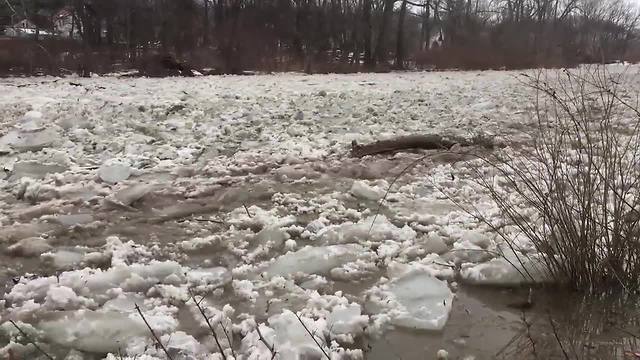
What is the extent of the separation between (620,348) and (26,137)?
20.4ft

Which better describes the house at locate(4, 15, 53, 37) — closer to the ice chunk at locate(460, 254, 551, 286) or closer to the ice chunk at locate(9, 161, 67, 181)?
the ice chunk at locate(9, 161, 67, 181)

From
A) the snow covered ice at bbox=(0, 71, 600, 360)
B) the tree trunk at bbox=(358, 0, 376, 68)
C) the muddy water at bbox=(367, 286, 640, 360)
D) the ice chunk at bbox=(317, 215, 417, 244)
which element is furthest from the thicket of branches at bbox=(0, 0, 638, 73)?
the muddy water at bbox=(367, 286, 640, 360)

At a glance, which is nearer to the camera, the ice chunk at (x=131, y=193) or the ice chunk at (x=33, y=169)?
the ice chunk at (x=131, y=193)

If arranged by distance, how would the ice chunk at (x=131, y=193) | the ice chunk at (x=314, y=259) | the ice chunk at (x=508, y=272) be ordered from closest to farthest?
the ice chunk at (x=508, y=272) < the ice chunk at (x=314, y=259) < the ice chunk at (x=131, y=193)

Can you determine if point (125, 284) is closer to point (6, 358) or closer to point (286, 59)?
point (6, 358)

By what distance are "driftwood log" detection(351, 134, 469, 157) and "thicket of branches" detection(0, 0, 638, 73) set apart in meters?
12.3

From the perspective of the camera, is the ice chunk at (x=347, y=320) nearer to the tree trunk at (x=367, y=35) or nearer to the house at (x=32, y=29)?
the house at (x=32, y=29)

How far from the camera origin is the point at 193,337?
2727 millimetres

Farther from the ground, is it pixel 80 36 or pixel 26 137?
pixel 80 36

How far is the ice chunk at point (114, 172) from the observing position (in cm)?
536

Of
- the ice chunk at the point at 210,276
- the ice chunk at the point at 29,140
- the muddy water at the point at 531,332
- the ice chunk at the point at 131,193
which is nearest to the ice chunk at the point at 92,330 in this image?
the ice chunk at the point at 210,276

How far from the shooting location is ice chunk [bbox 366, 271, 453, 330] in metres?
2.96

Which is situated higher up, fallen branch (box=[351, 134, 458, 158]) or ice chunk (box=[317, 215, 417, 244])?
fallen branch (box=[351, 134, 458, 158])

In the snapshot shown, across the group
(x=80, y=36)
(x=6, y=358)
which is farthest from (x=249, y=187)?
(x=80, y=36)
